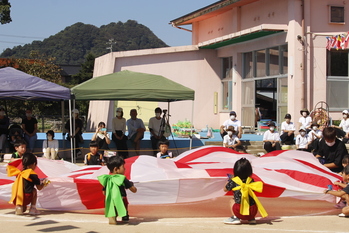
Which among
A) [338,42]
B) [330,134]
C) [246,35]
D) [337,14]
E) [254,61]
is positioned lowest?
[330,134]

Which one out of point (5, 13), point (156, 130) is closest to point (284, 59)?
point (156, 130)

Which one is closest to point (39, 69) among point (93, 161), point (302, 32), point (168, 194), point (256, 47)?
point (256, 47)

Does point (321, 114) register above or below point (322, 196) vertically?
above

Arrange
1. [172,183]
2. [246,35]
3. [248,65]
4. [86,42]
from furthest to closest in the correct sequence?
[86,42], [248,65], [246,35], [172,183]

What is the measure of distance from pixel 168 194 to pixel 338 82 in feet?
44.1

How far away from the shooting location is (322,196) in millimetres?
7824

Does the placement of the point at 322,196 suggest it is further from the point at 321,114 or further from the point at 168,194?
the point at 321,114

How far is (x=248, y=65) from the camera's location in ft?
74.7

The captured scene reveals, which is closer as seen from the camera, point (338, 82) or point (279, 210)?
point (279, 210)

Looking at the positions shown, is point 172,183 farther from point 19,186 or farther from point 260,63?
point 260,63

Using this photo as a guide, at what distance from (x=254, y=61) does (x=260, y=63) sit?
45 centimetres

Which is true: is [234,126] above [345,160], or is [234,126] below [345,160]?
above

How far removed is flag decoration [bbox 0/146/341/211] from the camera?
7.70 meters

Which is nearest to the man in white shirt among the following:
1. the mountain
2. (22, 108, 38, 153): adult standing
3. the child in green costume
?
(22, 108, 38, 153): adult standing
